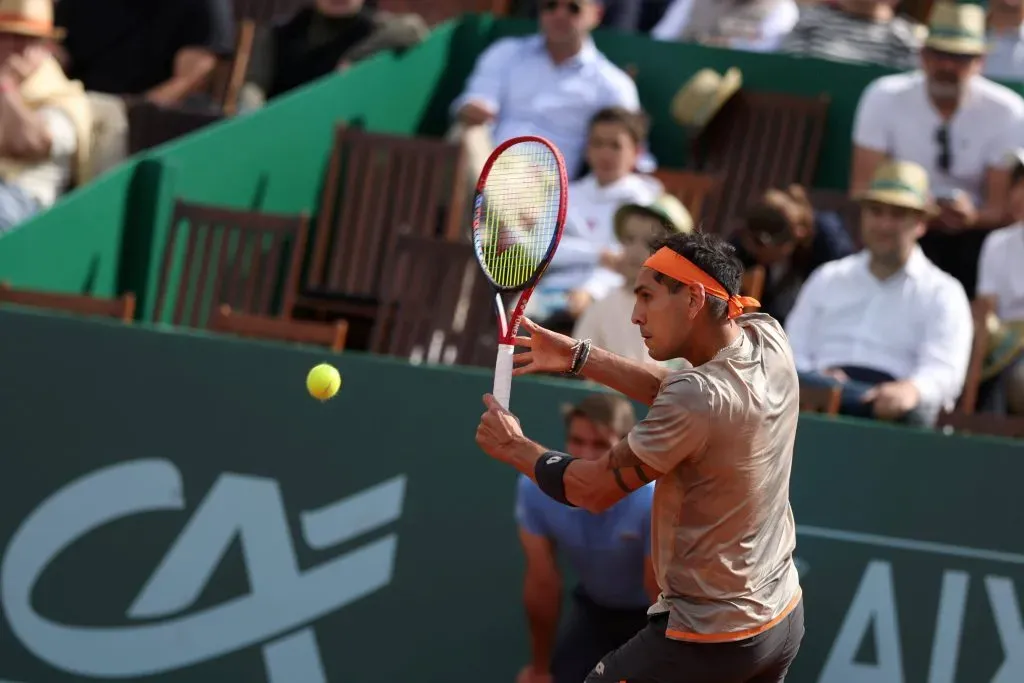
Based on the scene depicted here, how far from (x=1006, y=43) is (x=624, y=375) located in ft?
16.8

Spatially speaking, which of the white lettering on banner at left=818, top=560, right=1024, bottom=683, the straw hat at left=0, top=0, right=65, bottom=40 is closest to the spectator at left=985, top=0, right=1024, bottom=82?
the white lettering on banner at left=818, top=560, right=1024, bottom=683

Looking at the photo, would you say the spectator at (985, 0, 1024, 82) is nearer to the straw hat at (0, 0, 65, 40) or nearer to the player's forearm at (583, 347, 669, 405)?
the straw hat at (0, 0, 65, 40)

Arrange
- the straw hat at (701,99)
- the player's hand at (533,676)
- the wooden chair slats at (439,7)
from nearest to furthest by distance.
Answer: the player's hand at (533,676), the straw hat at (701,99), the wooden chair slats at (439,7)

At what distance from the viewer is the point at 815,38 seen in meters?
8.50

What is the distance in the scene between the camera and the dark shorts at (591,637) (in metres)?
5.09

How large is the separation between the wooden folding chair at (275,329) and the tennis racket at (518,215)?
7.51 feet

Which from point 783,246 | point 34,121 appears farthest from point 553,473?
point 34,121

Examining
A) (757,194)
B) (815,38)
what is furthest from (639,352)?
(815,38)

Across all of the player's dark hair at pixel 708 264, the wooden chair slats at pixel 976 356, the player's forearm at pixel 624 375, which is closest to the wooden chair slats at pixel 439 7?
the wooden chair slats at pixel 976 356

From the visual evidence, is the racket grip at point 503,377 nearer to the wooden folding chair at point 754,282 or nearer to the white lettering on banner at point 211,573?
the white lettering on banner at point 211,573

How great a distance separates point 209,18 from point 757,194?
9.77ft

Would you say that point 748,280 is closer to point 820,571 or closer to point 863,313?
point 863,313

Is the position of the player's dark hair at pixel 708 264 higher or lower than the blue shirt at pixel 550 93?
lower

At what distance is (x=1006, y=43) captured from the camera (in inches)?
330
